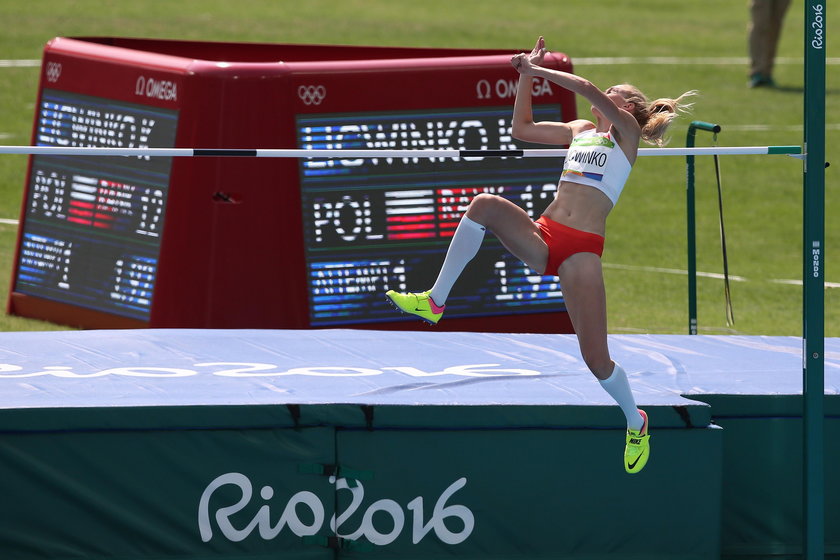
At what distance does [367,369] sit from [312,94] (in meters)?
3.04

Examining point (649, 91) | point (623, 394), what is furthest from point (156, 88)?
point (649, 91)

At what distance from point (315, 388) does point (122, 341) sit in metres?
1.55

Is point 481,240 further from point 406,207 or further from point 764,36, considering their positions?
point 764,36

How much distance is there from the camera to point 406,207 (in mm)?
9844

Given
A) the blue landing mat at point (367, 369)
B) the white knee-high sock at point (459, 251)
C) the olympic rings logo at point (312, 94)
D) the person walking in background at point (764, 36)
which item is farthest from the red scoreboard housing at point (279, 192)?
the person walking in background at point (764, 36)

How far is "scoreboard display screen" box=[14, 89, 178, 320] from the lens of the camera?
9766 millimetres

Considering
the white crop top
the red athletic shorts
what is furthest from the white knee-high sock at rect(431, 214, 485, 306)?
the white crop top

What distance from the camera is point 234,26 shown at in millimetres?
24156

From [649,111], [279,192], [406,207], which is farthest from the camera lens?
[406,207]

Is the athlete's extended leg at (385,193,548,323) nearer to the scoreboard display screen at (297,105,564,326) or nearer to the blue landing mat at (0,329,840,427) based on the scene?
the blue landing mat at (0,329,840,427)

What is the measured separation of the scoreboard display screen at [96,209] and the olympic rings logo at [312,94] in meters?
0.85

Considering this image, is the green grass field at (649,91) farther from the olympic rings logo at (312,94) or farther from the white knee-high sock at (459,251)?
the white knee-high sock at (459,251)

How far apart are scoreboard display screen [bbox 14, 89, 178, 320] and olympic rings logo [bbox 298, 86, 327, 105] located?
85cm

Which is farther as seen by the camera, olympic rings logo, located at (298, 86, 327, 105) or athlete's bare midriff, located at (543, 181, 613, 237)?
olympic rings logo, located at (298, 86, 327, 105)
